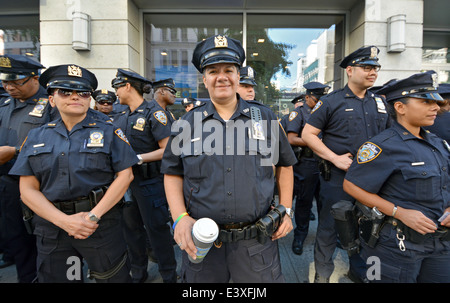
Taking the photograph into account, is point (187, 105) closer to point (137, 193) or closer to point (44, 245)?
point (137, 193)

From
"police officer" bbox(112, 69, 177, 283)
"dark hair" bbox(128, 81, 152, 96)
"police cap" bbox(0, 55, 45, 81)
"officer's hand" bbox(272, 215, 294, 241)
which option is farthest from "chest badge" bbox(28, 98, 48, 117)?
"officer's hand" bbox(272, 215, 294, 241)

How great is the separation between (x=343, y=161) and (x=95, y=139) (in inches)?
86.7

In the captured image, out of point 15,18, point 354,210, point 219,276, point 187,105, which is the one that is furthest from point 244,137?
point 15,18

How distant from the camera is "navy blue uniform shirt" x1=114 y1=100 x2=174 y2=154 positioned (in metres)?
2.84

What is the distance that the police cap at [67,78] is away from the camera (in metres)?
1.87

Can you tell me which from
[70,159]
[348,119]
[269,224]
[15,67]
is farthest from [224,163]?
[15,67]

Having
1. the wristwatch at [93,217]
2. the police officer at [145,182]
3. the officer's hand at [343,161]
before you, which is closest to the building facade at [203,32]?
the police officer at [145,182]

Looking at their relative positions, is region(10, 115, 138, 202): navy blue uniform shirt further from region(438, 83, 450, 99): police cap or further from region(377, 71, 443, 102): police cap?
region(438, 83, 450, 99): police cap

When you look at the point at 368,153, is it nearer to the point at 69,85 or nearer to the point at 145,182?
the point at 145,182

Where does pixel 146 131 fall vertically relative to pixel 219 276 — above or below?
above

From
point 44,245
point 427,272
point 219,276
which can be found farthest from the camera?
point 44,245

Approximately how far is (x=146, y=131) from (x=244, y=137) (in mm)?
1601

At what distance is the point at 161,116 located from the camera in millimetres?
2898

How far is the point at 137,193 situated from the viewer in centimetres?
277
